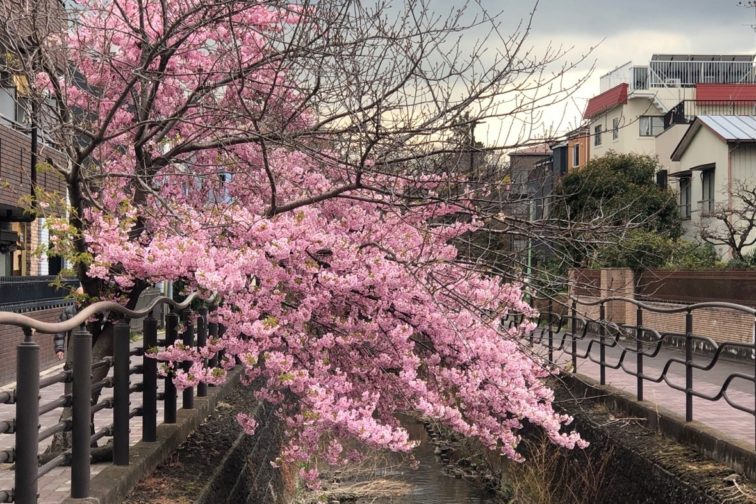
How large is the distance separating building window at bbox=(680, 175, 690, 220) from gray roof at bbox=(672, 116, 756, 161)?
136 centimetres

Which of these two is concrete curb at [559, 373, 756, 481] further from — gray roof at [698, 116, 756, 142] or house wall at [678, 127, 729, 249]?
gray roof at [698, 116, 756, 142]

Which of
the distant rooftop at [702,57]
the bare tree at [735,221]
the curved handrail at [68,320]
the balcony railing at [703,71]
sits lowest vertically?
the curved handrail at [68,320]

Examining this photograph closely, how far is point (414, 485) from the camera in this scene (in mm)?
13477

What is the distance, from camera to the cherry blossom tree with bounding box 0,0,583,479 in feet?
22.0

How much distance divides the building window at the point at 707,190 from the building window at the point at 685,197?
146 cm

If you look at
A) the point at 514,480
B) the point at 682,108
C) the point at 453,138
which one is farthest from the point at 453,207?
the point at 682,108

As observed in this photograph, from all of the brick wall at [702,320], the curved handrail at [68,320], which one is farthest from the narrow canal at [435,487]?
the curved handrail at [68,320]

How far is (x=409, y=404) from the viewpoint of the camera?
8.14m

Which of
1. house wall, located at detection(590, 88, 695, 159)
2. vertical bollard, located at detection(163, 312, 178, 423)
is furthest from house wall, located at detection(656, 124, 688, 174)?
vertical bollard, located at detection(163, 312, 178, 423)

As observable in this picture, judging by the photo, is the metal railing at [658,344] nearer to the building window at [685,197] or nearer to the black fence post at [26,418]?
the black fence post at [26,418]

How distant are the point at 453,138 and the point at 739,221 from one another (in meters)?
28.3

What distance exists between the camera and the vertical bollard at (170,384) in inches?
305

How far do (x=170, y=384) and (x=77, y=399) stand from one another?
2.57 m

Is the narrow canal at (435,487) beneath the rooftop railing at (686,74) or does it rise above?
beneath
